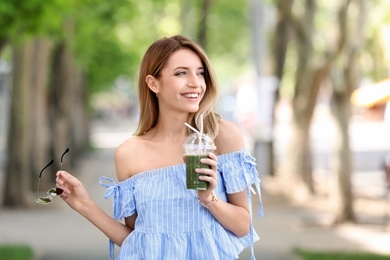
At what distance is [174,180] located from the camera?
4.01 m

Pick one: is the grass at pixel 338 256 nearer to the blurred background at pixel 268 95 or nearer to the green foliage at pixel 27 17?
the blurred background at pixel 268 95

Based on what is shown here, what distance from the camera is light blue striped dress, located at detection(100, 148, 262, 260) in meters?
4.00

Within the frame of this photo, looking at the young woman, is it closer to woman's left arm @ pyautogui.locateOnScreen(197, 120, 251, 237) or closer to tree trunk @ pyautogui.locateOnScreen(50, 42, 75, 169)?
woman's left arm @ pyautogui.locateOnScreen(197, 120, 251, 237)

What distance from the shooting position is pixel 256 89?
2416 cm

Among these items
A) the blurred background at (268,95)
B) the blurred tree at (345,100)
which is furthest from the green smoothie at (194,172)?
the blurred tree at (345,100)

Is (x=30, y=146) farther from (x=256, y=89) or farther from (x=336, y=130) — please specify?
(x=336, y=130)

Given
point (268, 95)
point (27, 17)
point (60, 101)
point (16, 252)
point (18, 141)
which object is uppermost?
point (27, 17)

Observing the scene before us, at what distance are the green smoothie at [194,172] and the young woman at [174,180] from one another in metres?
0.17

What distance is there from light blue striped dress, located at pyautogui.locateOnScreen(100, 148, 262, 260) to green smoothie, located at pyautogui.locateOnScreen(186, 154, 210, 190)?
0.79 feet

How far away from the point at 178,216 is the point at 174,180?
0.12 m

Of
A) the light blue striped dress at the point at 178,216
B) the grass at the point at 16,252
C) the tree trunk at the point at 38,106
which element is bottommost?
the grass at the point at 16,252

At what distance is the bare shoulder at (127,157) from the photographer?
4125 mm

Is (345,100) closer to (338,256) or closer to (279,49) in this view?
(338,256)

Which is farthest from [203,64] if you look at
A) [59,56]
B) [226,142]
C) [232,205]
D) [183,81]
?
[59,56]
